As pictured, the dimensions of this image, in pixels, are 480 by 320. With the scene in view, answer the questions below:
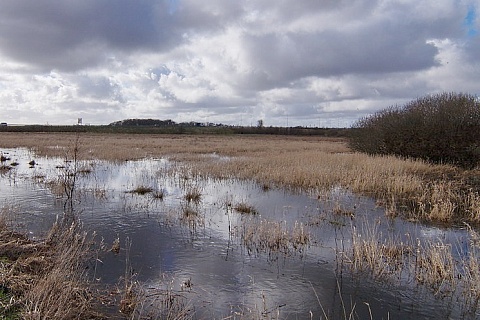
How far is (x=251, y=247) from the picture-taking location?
30.2 feet

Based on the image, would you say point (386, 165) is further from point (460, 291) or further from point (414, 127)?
point (460, 291)

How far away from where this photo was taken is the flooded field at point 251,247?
254 inches

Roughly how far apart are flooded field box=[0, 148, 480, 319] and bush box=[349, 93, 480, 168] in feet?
39.3

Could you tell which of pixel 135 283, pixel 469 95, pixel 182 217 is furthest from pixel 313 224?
pixel 469 95

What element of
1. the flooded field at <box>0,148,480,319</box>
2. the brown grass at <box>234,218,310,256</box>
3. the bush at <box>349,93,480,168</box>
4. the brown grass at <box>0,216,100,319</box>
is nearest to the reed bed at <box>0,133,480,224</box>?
the flooded field at <box>0,148,480,319</box>

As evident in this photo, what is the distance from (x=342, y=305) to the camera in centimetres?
647

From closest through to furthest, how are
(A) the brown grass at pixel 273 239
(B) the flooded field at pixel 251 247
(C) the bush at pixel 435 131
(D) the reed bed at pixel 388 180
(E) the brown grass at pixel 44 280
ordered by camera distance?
(E) the brown grass at pixel 44 280, (B) the flooded field at pixel 251 247, (A) the brown grass at pixel 273 239, (D) the reed bed at pixel 388 180, (C) the bush at pixel 435 131

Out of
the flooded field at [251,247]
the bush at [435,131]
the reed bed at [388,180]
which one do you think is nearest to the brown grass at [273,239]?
the flooded field at [251,247]

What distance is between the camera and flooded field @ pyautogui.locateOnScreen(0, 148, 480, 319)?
21.2 ft

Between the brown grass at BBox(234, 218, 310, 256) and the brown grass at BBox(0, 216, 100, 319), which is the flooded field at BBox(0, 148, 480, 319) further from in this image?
the brown grass at BBox(0, 216, 100, 319)

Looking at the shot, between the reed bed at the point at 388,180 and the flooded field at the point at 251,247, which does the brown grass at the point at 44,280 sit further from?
the reed bed at the point at 388,180

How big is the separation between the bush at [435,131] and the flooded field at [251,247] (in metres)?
12.0

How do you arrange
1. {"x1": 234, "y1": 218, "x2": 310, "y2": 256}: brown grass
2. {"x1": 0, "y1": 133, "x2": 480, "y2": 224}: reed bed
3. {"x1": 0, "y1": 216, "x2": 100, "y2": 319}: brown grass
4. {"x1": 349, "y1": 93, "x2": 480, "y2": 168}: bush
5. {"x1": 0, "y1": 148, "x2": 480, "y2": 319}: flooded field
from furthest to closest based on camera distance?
1. {"x1": 349, "y1": 93, "x2": 480, "y2": 168}: bush
2. {"x1": 0, "y1": 133, "x2": 480, "y2": 224}: reed bed
3. {"x1": 234, "y1": 218, "x2": 310, "y2": 256}: brown grass
4. {"x1": 0, "y1": 148, "x2": 480, "y2": 319}: flooded field
5. {"x1": 0, "y1": 216, "x2": 100, "y2": 319}: brown grass

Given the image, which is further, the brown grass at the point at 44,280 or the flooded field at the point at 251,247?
the flooded field at the point at 251,247
